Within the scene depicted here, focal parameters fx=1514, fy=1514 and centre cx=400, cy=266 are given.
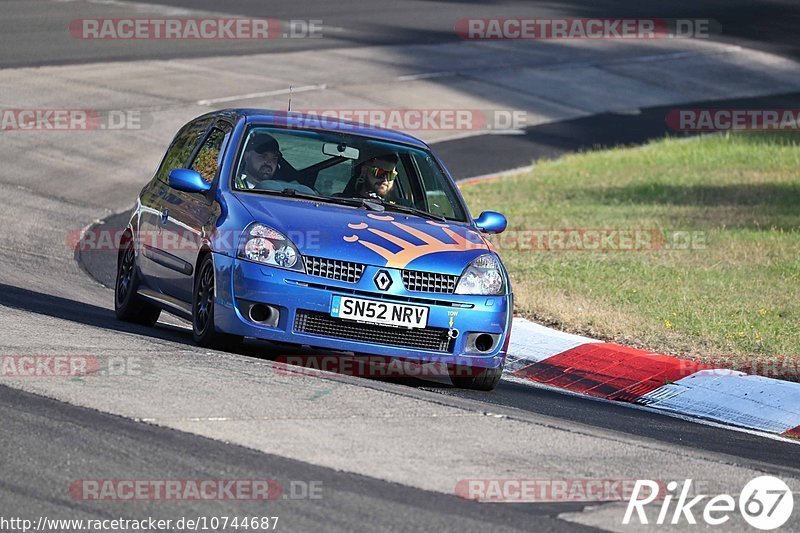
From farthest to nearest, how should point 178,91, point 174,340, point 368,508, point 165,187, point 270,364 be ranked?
point 178,91, point 165,187, point 174,340, point 270,364, point 368,508

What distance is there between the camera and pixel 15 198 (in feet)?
55.6

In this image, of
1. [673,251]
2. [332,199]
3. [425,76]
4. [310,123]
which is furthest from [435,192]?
[425,76]

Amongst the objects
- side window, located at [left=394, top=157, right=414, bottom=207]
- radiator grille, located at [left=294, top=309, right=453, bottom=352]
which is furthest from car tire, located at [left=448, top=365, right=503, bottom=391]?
side window, located at [left=394, top=157, right=414, bottom=207]

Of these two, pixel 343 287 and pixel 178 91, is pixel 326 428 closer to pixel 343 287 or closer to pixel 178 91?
pixel 343 287

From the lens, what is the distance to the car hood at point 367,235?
8773 millimetres

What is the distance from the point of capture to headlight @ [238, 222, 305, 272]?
877 centimetres

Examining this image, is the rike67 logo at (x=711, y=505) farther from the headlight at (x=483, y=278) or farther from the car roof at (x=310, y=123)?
the car roof at (x=310, y=123)

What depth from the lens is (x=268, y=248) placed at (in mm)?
8844

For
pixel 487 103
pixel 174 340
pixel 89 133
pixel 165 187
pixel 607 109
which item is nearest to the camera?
pixel 174 340

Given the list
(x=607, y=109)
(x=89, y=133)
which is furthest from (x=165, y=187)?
(x=607, y=109)

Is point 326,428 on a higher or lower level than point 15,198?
higher

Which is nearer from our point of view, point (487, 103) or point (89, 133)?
point (89, 133)

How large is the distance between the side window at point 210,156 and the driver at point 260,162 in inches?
8.6

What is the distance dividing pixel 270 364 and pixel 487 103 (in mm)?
19751
